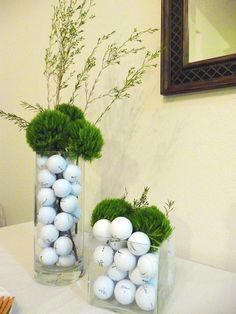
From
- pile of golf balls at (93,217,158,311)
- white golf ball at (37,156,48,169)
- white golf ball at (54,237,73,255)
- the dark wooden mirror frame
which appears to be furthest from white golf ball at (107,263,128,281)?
the dark wooden mirror frame

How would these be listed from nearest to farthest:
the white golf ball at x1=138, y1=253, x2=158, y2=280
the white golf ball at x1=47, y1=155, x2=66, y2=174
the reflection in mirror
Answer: the white golf ball at x1=138, y1=253, x2=158, y2=280
the white golf ball at x1=47, y1=155, x2=66, y2=174
the reflection in mirror

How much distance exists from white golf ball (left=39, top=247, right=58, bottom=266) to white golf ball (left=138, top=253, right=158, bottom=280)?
0.22 metres

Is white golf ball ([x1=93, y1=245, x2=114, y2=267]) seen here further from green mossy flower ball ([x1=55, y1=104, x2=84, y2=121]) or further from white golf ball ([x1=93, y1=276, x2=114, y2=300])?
green mossy flower ball ([x1=55, y1=104, x2=84, y2=121])

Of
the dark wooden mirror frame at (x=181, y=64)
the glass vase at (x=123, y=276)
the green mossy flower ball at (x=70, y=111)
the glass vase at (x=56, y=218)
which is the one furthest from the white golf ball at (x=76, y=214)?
the dark wooden mirror frame at (x=181, y=64)

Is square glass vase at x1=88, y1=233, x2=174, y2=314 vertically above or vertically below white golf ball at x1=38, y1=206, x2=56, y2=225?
below

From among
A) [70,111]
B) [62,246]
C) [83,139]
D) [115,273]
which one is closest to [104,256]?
[115,273]

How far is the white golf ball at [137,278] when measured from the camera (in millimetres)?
459

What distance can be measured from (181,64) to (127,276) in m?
0.53

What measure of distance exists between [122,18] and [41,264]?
749 millimetres

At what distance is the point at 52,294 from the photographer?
21.4 inches

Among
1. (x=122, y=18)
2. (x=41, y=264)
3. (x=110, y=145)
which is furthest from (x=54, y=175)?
(x=122, y=18)

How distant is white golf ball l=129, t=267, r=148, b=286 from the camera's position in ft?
1.51

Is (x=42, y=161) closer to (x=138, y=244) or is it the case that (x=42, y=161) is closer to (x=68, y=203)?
(x=68, y=203)

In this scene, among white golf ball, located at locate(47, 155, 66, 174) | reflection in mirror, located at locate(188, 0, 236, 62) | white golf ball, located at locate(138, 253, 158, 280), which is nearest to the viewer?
white golf ball, located at locate(138, 253, 158, 280)
